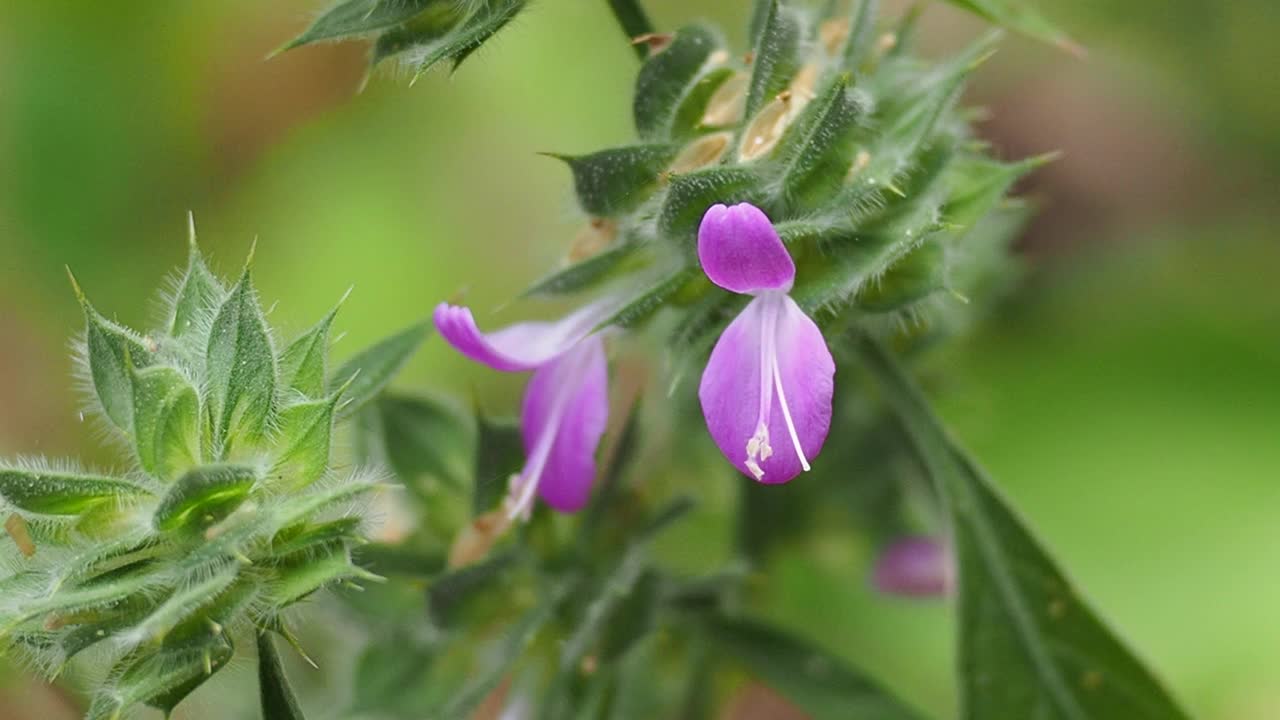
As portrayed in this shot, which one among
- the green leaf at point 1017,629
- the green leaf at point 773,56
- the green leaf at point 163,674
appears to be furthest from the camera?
the green leaf at point 1017,629

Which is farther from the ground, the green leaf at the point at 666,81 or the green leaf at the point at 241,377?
the green leaf at the point at 666,81

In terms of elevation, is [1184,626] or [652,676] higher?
[652,676]

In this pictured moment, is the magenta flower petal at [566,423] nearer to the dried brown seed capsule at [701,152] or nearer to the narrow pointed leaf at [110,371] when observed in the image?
the dried brown seed capsule at [701,152]

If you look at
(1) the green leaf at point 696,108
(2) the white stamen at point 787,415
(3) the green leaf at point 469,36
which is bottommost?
(2) the white stamen at point 787,415

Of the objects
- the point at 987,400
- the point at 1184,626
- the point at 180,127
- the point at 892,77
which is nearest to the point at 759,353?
the point at 892,77

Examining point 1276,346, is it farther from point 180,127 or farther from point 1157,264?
point 180,127

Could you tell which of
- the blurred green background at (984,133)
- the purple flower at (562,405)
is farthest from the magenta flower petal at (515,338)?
the blurred green background at (984,133)
